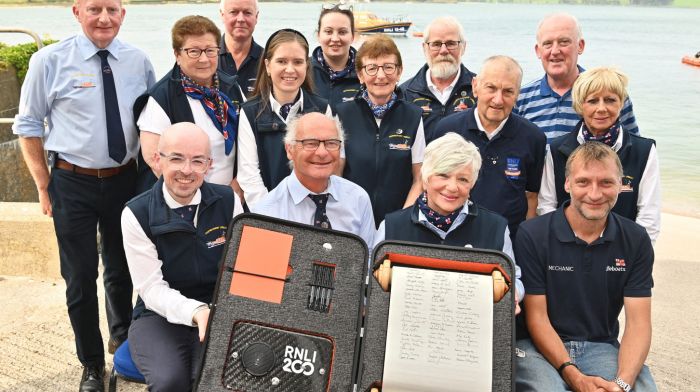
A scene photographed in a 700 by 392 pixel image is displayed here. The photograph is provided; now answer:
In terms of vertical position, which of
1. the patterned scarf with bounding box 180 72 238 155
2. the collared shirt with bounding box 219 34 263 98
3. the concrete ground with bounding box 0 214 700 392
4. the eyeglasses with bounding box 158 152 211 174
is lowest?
the concrete ground with bounding box 0 214 700 392

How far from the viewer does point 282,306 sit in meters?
2.36

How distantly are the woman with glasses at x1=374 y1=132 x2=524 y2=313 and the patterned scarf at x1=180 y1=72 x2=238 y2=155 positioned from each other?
3.60ft

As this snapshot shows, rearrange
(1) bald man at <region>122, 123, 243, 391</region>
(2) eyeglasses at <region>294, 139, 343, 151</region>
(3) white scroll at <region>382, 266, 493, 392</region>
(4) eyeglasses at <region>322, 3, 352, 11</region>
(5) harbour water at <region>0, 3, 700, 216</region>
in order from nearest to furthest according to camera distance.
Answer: (3) white scroll at <region>382, 266, 493, 392</region> → (1) bald man at <region>122, 123, 243, 391</region> → (2) eyeglasses at <region>294, 139, 343, 151</region> → (4) eyeglasses at <region>322, 3, 352, 11</region> → (5) harbour water at <region>0, 3, 700, 216</region>

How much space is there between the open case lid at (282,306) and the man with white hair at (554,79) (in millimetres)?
1834

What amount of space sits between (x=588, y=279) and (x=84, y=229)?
2434mm

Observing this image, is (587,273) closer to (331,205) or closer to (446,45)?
(331,205)

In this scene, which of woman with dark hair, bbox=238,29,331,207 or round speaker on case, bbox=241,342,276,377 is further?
woman with dark hair, bbox=238,29,331,207

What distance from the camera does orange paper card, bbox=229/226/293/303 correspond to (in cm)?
238

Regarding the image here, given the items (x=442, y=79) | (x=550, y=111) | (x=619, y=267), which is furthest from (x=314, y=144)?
(x=550, y=111)

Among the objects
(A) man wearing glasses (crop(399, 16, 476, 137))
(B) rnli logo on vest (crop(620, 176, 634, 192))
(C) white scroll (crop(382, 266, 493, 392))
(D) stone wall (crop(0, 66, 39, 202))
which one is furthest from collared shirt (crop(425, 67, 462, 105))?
(D) stone wall (crop(0, 66, 39, 202))

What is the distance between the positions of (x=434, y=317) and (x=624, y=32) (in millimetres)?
64844

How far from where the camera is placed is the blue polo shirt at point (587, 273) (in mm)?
2822

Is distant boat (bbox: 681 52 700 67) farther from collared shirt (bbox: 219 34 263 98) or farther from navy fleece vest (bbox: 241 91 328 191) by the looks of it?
navy fleece vest (bbox: 241 91 328 191)

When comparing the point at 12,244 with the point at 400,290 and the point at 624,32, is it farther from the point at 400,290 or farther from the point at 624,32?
the point at 624,32
